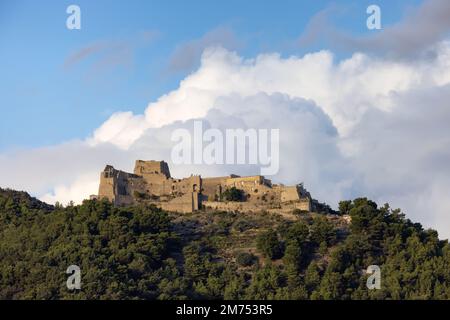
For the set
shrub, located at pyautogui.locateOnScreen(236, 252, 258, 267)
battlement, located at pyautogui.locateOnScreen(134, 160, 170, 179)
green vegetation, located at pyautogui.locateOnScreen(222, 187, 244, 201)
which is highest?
battlement, located at pyautogui.locateOnScreen(134, 160, 170, 179)

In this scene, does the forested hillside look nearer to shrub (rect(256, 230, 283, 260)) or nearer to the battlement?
shrub (rect(256, 230, 283, 260))

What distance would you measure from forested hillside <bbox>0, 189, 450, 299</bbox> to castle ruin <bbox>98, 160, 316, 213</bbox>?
4.14 feet

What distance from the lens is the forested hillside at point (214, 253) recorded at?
70312 mm

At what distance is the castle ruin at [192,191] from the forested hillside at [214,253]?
1.26 meters

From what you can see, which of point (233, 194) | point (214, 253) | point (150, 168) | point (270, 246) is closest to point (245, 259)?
point (270, 246)

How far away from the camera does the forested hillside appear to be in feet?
231

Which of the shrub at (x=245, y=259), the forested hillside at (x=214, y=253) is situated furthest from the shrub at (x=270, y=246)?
the shrub at (x=245, y=259)

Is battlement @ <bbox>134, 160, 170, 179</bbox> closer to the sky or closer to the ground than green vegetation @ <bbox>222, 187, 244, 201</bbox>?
closer to the sky

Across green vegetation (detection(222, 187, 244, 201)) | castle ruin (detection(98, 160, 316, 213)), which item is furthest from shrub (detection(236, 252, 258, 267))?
green vegetation (detection(222, 187, 244, 201))

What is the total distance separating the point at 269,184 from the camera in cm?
8706

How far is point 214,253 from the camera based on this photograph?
78000 millimetres

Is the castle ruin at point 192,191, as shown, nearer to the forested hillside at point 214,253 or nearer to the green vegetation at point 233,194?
the green vegetation at point 233,194
